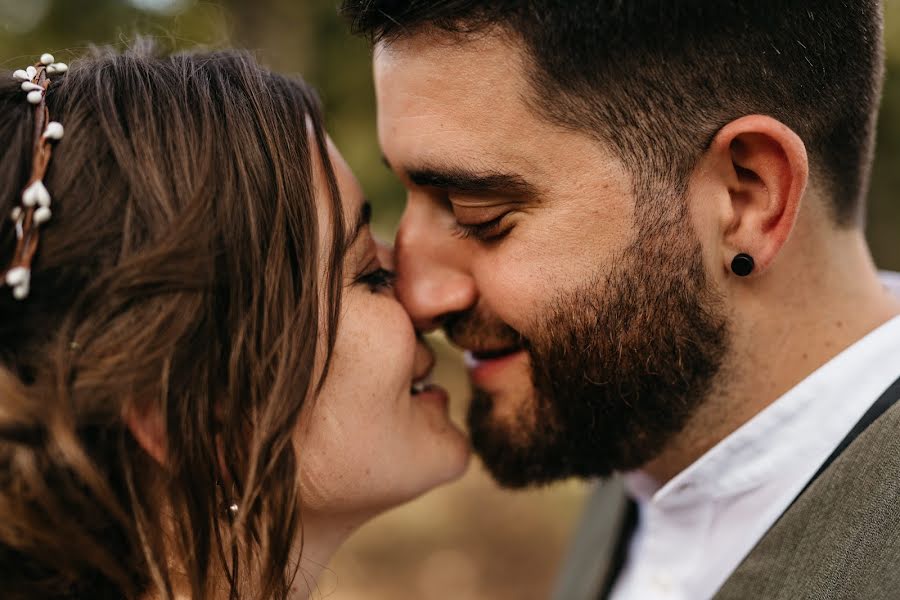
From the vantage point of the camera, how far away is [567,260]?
2.25 meters

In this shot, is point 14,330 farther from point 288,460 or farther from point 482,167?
point 482,167

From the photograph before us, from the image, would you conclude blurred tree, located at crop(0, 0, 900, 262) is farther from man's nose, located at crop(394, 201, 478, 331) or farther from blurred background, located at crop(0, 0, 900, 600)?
man's nose, located at crop(394, 201, 478, 331)

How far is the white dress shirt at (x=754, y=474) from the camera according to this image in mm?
2209

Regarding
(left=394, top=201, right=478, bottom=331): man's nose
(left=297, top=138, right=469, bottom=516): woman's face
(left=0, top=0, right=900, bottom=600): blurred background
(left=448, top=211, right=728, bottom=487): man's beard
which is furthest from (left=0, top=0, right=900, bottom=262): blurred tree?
(left=448, top=211, right=728, bottom=487): man's beard

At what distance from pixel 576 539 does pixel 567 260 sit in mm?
2080

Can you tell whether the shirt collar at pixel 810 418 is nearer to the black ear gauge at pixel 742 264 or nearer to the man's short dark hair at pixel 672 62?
the black ear gauge at pixel 742 264

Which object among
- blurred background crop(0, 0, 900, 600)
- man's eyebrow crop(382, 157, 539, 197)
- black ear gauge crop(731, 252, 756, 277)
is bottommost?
blurred background crop(0, 0, 900, 600)

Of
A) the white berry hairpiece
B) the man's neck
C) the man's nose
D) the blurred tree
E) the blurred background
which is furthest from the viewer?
the blurred tree

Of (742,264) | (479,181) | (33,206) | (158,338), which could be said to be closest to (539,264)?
(479,181)

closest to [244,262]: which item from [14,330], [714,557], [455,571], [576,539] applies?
[14,330]

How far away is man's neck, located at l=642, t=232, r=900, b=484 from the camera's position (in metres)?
2.32

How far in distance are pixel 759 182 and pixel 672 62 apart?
399 mm

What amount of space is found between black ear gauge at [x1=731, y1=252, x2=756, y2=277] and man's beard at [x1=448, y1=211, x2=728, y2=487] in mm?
85

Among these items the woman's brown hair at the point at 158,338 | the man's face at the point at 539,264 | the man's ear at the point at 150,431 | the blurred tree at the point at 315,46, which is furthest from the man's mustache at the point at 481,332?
the blurred tree at the point at 315,46
